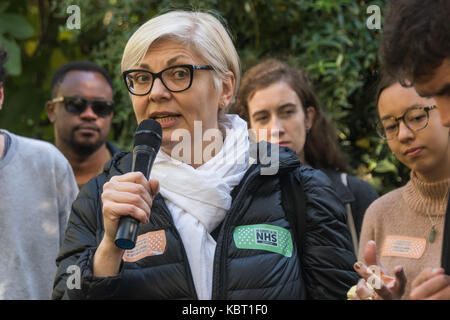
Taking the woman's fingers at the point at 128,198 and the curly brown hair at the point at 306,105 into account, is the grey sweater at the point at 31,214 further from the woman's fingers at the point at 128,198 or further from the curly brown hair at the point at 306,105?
the woman's fingers at the point at 128,198

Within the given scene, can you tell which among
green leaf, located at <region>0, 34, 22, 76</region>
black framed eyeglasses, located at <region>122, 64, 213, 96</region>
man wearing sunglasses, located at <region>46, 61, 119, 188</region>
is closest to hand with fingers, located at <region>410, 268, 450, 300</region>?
black framed eyeglasses, located at <region>122, 64, 213, 96</region>

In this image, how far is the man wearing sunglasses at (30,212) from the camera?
10.8 ft

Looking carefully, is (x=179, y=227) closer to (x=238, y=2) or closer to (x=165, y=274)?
(x=165, y=274)

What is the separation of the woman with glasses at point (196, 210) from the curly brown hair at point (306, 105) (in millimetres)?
1689

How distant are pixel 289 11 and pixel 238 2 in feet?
1.33

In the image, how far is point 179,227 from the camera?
88.8 inches

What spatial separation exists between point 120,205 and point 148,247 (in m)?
0.34

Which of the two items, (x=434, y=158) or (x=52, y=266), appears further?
(x=52, y=266)

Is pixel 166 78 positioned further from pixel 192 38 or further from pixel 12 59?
pixel 12 59

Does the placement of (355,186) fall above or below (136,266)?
above

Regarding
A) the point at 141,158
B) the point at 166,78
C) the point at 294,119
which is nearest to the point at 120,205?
the point at 141,158

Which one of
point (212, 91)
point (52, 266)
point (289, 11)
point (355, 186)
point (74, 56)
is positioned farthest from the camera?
point (74, 56)

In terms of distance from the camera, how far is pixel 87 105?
4605mm

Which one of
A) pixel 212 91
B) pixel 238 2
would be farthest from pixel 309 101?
pixel 212 91
